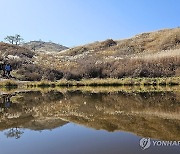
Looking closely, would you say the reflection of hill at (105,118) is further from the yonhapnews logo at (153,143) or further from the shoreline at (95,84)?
the shoreline at (95,84)

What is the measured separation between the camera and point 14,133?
27.2ft

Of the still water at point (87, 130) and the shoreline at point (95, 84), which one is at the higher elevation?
the shoreline at point (95, 84)

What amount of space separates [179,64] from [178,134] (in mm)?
27538

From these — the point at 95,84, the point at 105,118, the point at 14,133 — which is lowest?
the point at 14,133

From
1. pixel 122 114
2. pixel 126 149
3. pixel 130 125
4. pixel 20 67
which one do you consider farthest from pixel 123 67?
pixel 126 149

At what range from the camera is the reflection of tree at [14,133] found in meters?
7.93

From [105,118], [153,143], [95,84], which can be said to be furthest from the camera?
[95,84]

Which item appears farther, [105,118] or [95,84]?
[95,84]

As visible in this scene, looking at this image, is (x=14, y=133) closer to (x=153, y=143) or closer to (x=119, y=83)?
(x=153, y=143)

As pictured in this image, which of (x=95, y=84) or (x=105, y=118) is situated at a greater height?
(x=95, y=84)

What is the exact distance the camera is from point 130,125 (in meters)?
8.78

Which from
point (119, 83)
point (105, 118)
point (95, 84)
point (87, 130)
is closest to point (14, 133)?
point (87, 130)

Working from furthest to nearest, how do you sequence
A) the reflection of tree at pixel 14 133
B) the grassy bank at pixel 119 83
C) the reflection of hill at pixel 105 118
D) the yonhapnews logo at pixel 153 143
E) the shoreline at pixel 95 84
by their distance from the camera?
the grassy bank at pixel 119 83 < the shoreline at pixel 95 84 < the reflection of hill at pixel 105 118 < the reflection of tree at pixel 14 133 < the yonhapnews logo at pixel 153 143

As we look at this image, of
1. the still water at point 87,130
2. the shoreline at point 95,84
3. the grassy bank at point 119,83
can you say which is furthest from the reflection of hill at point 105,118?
the grassy bank at point 119,83
